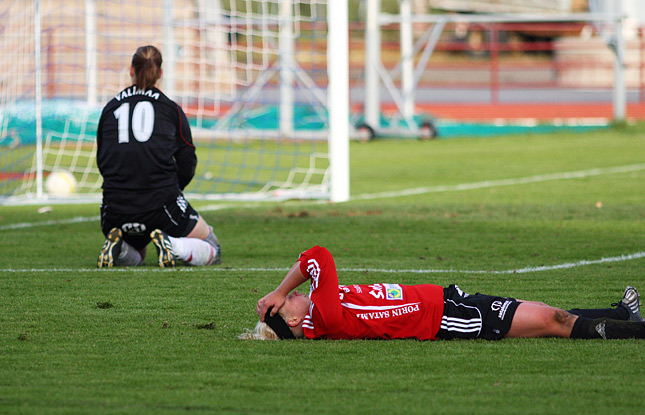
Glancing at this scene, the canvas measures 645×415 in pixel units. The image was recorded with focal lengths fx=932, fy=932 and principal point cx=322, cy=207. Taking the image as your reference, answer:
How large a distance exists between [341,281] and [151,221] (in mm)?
1448

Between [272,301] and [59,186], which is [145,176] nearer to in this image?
[272,301]

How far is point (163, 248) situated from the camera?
6.27 m

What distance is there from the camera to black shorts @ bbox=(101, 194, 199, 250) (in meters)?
6.33

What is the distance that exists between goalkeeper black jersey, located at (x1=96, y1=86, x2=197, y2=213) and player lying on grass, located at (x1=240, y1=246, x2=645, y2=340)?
2.26 metres

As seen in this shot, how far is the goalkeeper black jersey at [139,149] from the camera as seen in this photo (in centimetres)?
633

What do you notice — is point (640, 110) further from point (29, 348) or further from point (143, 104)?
point (29, 348)

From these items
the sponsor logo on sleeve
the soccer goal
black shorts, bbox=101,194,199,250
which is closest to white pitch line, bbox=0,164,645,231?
the soccer goal

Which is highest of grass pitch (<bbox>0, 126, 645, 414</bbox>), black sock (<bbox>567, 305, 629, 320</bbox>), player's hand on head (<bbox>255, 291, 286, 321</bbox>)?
player's hand on head (<bbox>255, 291, 286, 321</bbox>)

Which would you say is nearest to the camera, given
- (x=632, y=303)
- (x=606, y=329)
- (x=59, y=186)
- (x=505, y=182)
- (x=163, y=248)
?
(x=606, y=329)

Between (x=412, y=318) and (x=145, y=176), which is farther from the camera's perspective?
(x=145, y=176)

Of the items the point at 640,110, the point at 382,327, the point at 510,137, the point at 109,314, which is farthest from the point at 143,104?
the point at 640,110

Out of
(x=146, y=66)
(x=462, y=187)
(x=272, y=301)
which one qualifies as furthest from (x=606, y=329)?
(x=462, y=187)

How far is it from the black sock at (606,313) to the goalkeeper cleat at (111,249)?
3.17 meters

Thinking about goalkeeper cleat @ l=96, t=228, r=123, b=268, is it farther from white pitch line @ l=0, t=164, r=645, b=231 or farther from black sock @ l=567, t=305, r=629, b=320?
black sock @ l=567, t=305, r=629, b=320
